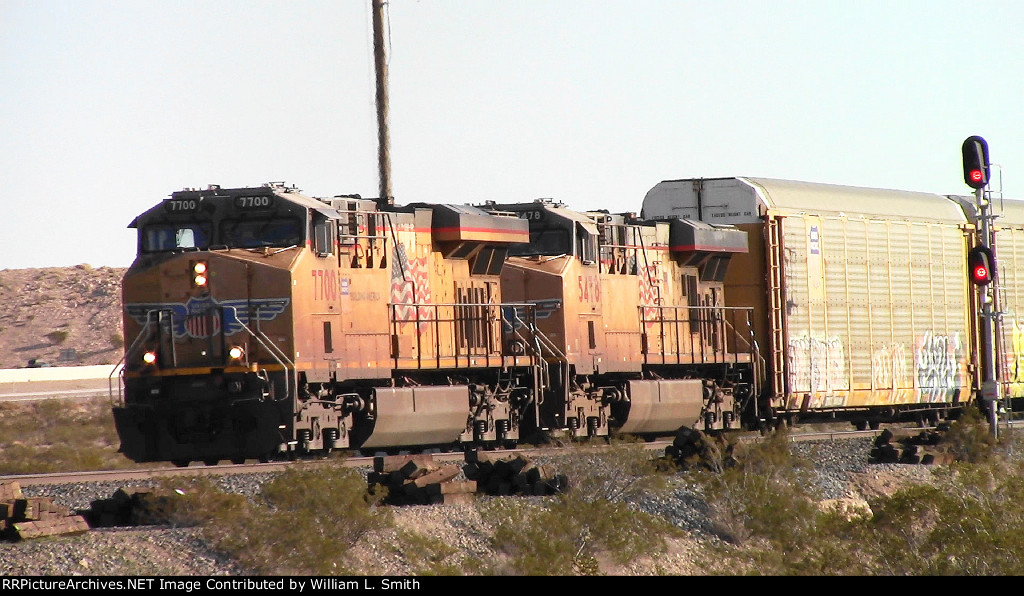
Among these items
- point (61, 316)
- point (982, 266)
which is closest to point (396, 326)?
point (982, 266)

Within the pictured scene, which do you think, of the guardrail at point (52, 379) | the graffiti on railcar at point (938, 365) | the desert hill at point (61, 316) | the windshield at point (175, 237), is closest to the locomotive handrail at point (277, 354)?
the windshield at point (175, 237)

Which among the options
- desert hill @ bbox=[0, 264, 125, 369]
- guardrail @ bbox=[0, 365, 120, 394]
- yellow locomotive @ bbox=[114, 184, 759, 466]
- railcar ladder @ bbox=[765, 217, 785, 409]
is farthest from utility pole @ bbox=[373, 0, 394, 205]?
desert hill @ bbox=[0, 264, 125, 369]

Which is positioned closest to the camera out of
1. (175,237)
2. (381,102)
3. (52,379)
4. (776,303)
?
(175,237)

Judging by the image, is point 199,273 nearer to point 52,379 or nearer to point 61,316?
point 52,379

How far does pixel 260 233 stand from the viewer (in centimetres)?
1723

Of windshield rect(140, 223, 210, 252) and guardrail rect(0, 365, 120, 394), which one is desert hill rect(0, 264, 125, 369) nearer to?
guardrail rect(0, 365, 120, 394)

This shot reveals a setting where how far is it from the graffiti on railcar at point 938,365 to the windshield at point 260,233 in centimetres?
1523

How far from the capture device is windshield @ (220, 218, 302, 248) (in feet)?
56.0

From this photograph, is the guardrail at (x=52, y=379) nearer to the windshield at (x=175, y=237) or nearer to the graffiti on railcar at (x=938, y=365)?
the graffiti on railcar at (x=938, y=365)

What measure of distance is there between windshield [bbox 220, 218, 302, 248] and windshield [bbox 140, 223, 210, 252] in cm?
26

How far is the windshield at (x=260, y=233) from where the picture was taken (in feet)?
56.0

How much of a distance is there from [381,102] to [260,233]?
39.6 ft
